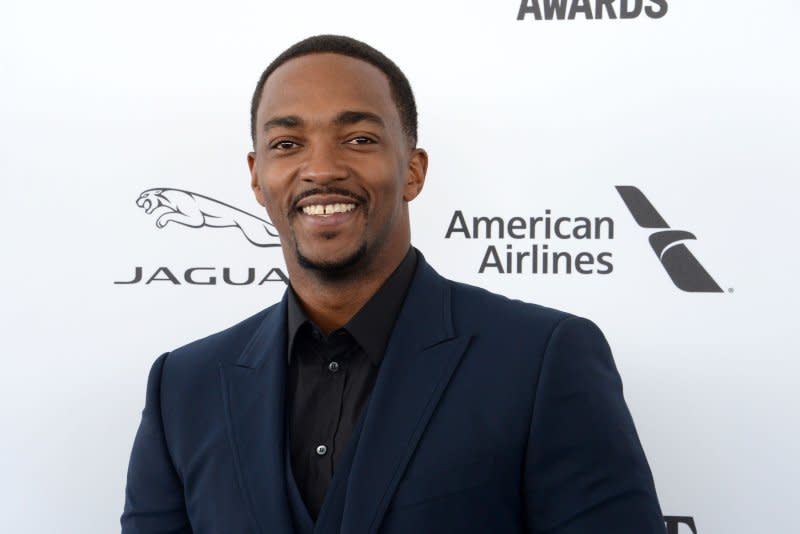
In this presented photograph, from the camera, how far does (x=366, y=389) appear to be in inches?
60.9

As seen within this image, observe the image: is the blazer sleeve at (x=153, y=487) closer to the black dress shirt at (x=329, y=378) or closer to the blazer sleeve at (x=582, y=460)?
the black dress shirt at (x=329, y=378)

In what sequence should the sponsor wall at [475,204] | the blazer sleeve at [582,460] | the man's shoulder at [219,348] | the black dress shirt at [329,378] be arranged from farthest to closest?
the sponsor wall at [475,204]
the man's shoulder at [219,348]
the black dress shirt at [329,378]
the blazer sleeve at [582,460]

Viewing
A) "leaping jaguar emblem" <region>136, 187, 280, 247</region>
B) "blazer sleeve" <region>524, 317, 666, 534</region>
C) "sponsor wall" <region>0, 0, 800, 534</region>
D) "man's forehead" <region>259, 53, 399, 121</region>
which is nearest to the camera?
"blazer sleeve" <region>524, 317, 666, 534</region>

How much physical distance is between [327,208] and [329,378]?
0.29m

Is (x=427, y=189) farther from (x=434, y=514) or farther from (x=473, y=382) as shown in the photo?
(x=434, y=514)

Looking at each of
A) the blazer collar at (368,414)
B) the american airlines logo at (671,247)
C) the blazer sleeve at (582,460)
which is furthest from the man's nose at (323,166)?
the american airlines logo at (671,247)

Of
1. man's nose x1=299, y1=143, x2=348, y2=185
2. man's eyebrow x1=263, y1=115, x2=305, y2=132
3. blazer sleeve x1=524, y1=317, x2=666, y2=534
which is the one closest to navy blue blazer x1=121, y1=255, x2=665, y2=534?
blazer sleeve x1=524, y1=317, x2=666, y2=534

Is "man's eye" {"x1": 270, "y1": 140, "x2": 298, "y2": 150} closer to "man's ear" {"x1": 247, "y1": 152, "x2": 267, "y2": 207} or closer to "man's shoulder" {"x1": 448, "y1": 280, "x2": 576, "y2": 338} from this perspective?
"man's ear" {"x1": 247, "y1": 152, "x2": 267, "y2": 207}

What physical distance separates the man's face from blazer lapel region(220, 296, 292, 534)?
0.17 meters

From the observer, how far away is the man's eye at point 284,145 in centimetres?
162

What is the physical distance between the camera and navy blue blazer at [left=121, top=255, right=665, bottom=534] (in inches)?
55.7

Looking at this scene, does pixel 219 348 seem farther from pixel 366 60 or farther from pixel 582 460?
pixel 582 460

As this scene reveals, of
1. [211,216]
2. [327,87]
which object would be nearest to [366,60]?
[327,87]

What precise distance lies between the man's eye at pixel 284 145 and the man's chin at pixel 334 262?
0.58 ft
